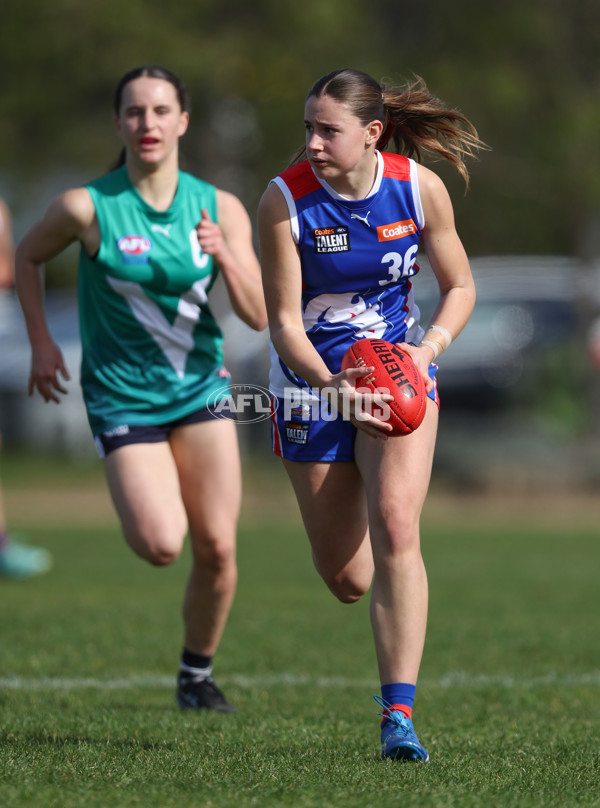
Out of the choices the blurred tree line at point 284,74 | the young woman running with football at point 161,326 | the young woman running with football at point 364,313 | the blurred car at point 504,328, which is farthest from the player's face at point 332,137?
the blurred car at point 504,328

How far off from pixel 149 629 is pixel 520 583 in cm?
354

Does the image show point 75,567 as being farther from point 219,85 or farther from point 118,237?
point 219,85

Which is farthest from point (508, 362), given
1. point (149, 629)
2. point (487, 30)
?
point (149, 629)

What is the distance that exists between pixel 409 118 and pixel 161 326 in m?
1.59

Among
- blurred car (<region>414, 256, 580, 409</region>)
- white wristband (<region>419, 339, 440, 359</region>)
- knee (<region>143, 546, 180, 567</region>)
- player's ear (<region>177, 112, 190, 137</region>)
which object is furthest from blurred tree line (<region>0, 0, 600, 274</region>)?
white wristband (<region>419, 339, 440, 359</region>)

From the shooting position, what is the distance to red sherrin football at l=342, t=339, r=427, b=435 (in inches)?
160

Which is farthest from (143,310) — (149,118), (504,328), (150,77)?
(504,328)

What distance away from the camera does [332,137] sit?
13.9 feet

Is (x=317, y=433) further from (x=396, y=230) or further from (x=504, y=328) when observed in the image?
(x=504, y=328)

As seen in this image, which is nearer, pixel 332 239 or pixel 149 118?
pixel 332 239

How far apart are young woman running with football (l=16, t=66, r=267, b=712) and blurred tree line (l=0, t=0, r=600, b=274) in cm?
1247

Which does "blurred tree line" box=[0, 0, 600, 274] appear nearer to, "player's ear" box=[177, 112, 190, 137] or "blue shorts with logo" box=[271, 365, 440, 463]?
"player's ear" box=[177, 112, 190, 137]

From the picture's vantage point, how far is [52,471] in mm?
20594

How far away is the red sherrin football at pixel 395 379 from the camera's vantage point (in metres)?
4.06
